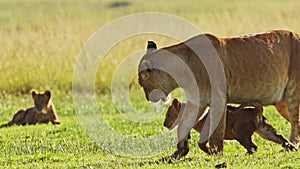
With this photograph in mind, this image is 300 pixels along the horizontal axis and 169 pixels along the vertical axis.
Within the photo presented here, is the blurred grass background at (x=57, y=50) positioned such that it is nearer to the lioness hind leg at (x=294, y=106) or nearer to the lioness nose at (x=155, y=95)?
the lioness hind leg at (x=294, y=106)

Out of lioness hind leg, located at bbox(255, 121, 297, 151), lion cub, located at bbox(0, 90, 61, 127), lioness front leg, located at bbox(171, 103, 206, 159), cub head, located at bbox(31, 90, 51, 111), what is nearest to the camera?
lioness front leg, located at bbox(171, 103, 206, 159)

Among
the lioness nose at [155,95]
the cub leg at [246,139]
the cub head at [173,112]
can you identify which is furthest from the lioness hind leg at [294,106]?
the lioness nose at [155,95]

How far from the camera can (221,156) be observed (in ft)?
28.9

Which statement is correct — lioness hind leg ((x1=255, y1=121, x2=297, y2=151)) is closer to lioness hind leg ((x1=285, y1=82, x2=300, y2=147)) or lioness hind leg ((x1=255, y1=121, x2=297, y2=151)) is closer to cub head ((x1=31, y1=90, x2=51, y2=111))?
lioness hind leg ((x1=285, y1=82, x2=300, y2=147))

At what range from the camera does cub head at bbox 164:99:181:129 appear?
33.8 feet

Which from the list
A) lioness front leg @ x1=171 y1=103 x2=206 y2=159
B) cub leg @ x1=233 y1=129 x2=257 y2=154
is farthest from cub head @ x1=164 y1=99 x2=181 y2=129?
cub leg @ x1=233 y1=129 x2=257 y2=154

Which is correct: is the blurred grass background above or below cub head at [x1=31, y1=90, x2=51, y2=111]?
above

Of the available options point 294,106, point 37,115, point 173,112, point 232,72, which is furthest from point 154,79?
point 37,115

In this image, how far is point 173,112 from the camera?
34.0 feet

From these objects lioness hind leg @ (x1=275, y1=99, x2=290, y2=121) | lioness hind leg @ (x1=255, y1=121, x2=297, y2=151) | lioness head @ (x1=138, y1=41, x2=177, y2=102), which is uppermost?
lioness head @ (x1=138, y1=41, x2=177, y2=102)

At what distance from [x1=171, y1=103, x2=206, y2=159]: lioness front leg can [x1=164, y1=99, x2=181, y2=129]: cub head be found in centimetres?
105

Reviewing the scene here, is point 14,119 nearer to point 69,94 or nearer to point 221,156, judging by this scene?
point 69,94

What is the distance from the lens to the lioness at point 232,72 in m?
8.95

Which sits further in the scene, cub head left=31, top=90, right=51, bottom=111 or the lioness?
cub head left=31, top=90, right=51, bottom=111
